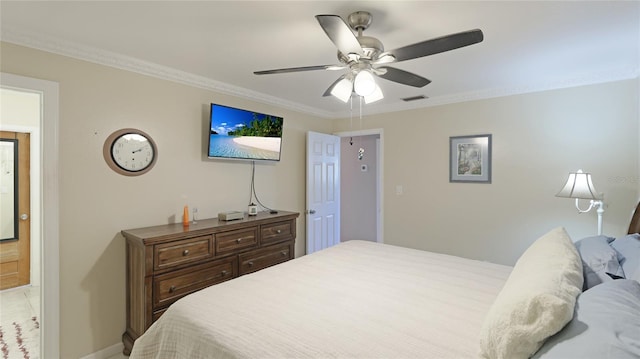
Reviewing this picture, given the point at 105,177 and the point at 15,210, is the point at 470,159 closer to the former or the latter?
the point at 105,177

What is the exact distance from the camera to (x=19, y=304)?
130 inches

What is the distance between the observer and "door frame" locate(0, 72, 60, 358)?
2.09m

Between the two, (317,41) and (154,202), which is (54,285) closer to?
(154,202)

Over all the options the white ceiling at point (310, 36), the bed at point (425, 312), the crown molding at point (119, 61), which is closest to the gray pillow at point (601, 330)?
the bed at point (425, 312)

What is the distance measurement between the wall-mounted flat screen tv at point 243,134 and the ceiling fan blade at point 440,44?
197 cm

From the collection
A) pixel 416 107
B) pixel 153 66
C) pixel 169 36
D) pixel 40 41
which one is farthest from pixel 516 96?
pixel 40 41

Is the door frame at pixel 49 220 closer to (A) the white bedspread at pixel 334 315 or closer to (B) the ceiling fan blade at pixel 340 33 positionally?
(A) the white bedspread at pixel 334 315

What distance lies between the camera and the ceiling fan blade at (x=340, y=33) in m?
1.33

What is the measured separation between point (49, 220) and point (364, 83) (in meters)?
2.39

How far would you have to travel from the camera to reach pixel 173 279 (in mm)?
2338

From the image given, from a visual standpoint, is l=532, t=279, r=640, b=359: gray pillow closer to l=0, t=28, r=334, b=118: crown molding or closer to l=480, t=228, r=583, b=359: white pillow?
l=480, t=228, r=583, b=359: white pillow

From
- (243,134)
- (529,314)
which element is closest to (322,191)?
(243,134)

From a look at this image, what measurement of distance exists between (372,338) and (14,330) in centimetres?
352

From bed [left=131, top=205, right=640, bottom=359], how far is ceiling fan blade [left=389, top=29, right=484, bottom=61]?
1.05m
